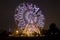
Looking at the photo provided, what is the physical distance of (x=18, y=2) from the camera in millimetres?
5539

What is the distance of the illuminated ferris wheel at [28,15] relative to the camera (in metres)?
5.52

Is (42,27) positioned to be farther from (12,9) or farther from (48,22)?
(12,9)

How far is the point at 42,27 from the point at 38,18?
0.60ft

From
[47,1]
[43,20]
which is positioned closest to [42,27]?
[43,20]

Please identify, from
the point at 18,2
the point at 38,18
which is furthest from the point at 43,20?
the point at 18,2

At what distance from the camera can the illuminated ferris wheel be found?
18.1 feet

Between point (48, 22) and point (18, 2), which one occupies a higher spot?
point (18, 2)

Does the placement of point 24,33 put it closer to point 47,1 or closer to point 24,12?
point 24,12

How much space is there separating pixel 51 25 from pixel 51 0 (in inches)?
18.3

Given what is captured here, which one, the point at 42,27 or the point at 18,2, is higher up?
the point at 18,2

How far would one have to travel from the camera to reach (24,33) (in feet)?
18.0

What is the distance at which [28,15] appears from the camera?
18.3ft

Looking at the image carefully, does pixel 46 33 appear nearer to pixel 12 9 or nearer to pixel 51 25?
pixel 51 25

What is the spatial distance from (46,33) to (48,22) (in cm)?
21
